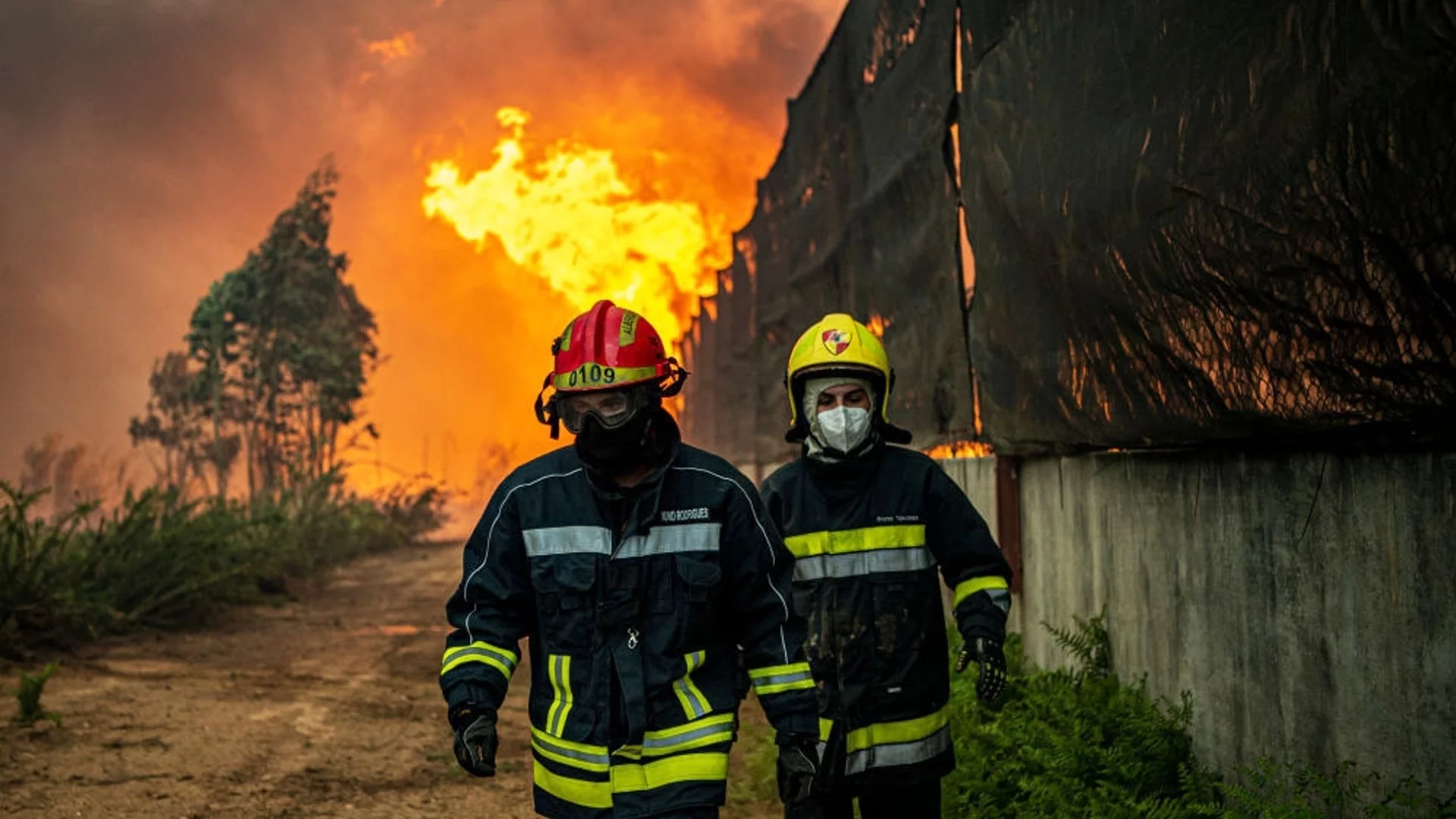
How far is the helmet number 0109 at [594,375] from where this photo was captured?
335cm

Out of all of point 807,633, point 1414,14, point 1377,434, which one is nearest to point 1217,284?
point 1377,434

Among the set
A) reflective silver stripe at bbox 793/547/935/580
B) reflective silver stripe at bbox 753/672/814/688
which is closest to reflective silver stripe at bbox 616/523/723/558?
reflective silver stripe at bbox 753/672/814/688

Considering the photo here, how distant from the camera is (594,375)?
3.35m

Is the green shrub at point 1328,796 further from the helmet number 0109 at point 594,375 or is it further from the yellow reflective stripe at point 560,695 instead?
the helmet number 0109 at point 594,375

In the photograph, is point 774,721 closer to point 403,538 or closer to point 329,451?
point 403,538

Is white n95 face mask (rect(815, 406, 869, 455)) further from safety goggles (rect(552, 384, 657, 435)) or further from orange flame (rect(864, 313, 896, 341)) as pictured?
orange flame (rect(864, 313, 896, 341))

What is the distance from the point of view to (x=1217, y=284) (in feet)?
11.4

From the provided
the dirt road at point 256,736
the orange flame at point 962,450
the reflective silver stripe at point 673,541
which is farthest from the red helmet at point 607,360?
the orange flame at point 962,450

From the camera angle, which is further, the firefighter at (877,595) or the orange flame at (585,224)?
the orange flame at (585,224)

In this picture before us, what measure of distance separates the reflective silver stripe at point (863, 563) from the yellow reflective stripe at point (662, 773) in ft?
3.43

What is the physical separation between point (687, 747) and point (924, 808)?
3.99 feet

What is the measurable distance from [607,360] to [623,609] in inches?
25.7

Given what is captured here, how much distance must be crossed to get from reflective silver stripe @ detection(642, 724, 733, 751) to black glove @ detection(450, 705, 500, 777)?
1.28 ft

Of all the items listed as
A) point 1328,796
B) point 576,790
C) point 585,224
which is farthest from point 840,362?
point 585,224
